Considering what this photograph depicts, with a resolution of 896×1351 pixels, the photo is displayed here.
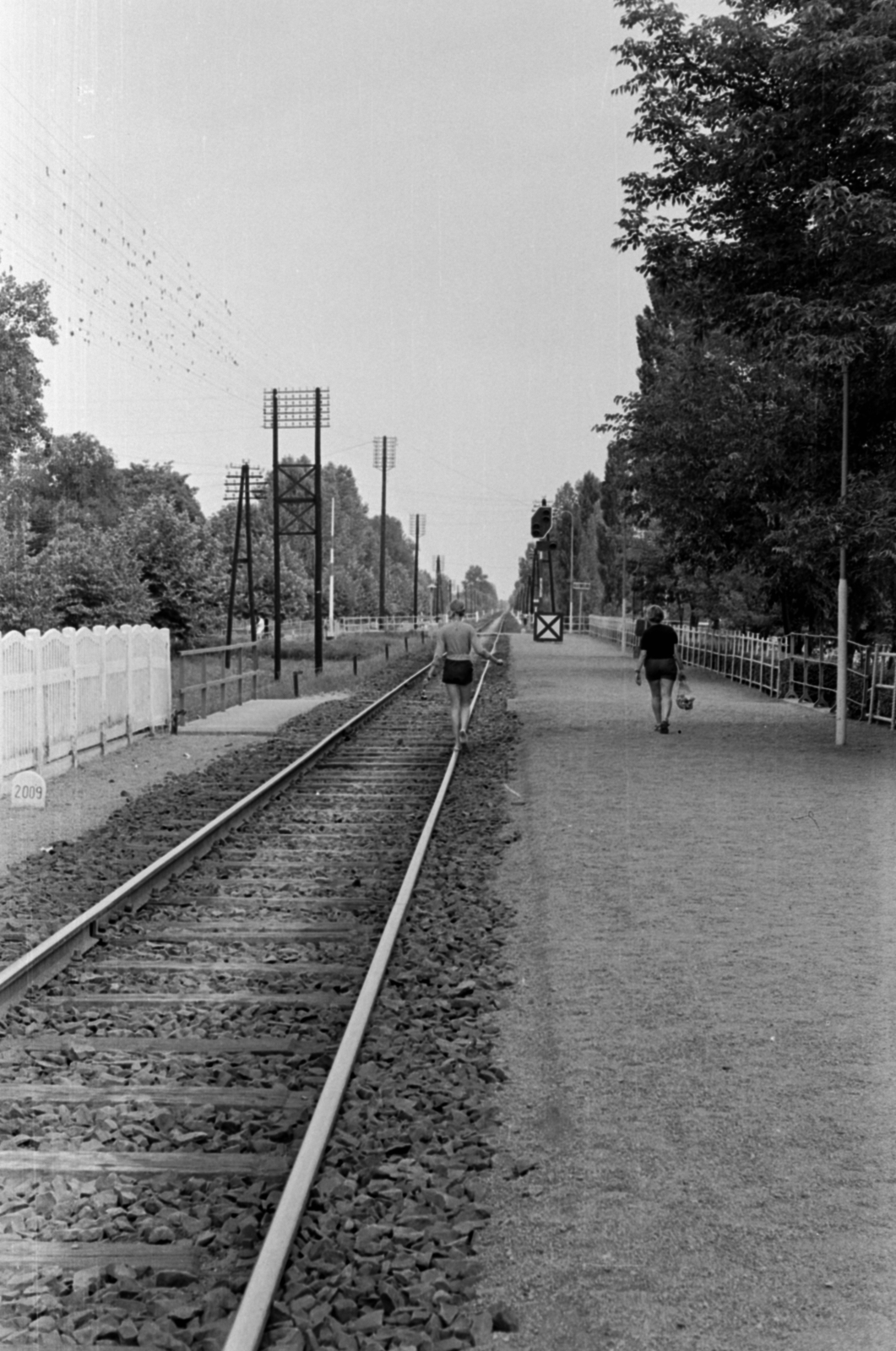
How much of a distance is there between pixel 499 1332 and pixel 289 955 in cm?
441

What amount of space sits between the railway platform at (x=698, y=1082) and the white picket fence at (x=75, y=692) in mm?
5753

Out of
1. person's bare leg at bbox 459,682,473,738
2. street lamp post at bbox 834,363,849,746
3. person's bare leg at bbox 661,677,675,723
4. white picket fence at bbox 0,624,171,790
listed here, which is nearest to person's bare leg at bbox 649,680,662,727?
person's bare leg at bbox 661,677,675,723

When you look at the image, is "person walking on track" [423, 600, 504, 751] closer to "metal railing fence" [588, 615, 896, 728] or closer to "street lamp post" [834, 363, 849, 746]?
"street lamp post" [834, 363, 849, 746]

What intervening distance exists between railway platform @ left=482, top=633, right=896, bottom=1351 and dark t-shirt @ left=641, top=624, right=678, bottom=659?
6.22 meters

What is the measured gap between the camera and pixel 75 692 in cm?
1823

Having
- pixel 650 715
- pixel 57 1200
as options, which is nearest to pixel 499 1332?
pixel 57 1200

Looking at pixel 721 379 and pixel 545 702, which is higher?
pixel 721 379

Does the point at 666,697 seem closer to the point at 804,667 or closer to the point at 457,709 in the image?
the point at 457,709

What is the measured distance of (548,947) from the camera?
856 cm

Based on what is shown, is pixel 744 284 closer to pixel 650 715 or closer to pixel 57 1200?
pixel 650 715

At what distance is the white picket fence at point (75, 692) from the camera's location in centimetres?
1603

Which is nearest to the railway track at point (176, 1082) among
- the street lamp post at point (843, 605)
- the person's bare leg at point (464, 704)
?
the person's bare leg at point (464, 704)

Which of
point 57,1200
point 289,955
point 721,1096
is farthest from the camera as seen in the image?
point 289,955

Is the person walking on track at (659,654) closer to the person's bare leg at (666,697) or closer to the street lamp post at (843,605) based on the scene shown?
the person's bare leg at (666,697)
